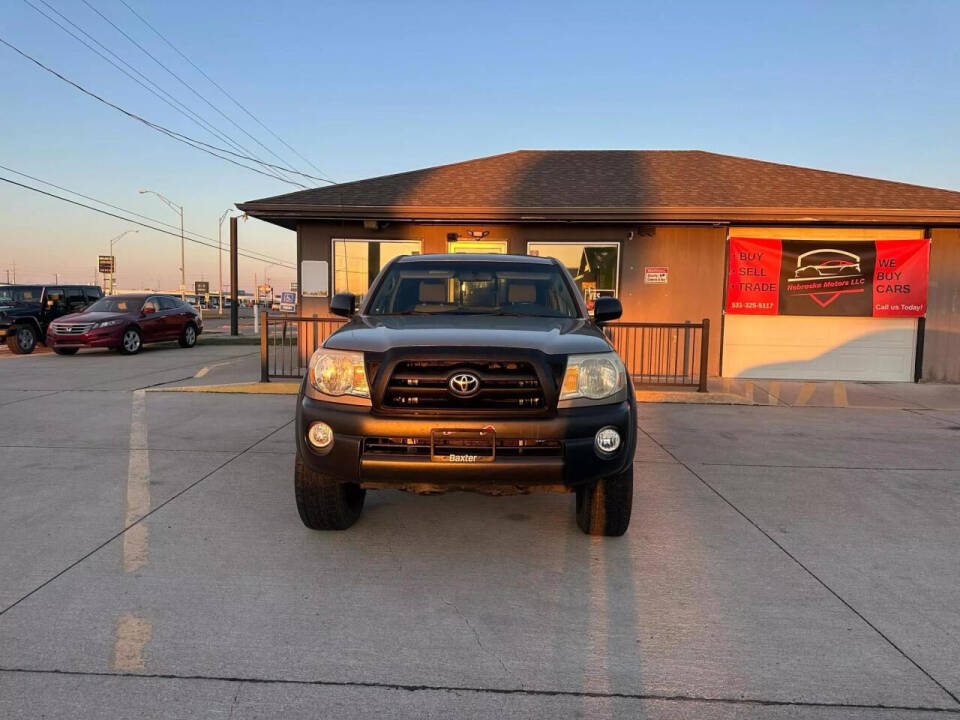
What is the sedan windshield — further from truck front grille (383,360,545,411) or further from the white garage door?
truck front grille (383,360,545,411)

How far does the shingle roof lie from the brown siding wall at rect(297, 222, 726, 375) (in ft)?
1.85

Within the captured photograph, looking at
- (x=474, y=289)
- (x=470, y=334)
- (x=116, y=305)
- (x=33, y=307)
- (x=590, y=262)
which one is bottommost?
(x=33, y=307)

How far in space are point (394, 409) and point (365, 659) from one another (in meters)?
1.21

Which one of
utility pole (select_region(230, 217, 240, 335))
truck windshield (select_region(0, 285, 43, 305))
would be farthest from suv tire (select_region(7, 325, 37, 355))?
utility pole (select_region(230, 217, 240, 335))

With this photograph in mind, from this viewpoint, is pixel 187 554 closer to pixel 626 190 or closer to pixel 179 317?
pixel 626 190

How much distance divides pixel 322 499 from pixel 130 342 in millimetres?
14683

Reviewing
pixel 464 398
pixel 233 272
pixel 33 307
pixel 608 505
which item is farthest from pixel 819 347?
pixel 233 272

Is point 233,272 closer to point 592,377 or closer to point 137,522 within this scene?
point 137,522

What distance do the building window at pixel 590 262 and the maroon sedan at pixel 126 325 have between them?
34.8ft

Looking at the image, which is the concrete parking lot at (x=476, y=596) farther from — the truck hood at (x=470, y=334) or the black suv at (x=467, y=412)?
the truck hood at (x=470, y=334)

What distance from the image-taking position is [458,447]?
10.9 feet

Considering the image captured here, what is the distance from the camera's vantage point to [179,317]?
1808cm

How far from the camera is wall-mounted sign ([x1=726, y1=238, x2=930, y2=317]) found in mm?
11656

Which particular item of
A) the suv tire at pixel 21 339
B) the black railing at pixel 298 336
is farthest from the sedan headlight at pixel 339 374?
the suv tire at pixel 21 339
